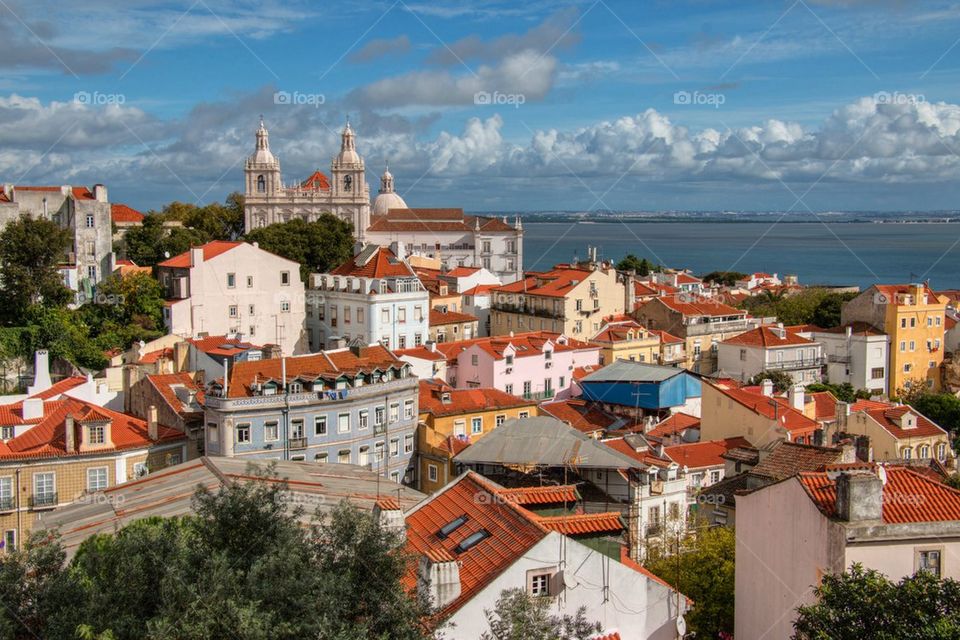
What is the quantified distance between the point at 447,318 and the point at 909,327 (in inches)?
949

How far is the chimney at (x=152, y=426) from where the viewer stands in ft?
102

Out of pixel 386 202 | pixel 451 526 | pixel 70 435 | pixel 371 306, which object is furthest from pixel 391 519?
pixel 386 202

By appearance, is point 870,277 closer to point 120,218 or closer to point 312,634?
point 120,218

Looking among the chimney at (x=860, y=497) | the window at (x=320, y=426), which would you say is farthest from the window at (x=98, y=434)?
the chimney at (x=860, y=497)

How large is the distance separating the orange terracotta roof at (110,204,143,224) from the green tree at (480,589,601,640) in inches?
2486

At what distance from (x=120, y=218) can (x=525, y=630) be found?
66.0m

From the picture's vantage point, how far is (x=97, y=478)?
96.5ft

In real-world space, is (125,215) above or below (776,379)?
above

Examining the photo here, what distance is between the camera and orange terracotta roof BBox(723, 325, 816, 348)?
52438 mm

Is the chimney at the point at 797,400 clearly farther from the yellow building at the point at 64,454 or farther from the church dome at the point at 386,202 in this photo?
the church dome at the point at 386,202

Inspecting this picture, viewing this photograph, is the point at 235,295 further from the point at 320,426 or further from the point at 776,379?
the point at 776,379

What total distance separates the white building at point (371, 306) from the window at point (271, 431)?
57.1ft

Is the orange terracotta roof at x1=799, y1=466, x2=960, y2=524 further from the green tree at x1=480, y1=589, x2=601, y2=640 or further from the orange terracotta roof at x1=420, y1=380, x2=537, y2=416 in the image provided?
the orange terracotta roof at x1=420, y1=380, x2=537, y2=416

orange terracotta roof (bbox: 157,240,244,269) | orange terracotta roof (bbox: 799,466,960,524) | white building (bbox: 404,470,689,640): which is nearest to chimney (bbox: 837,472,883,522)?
orange terracotta roof (bbox: 799,466,960,524)
